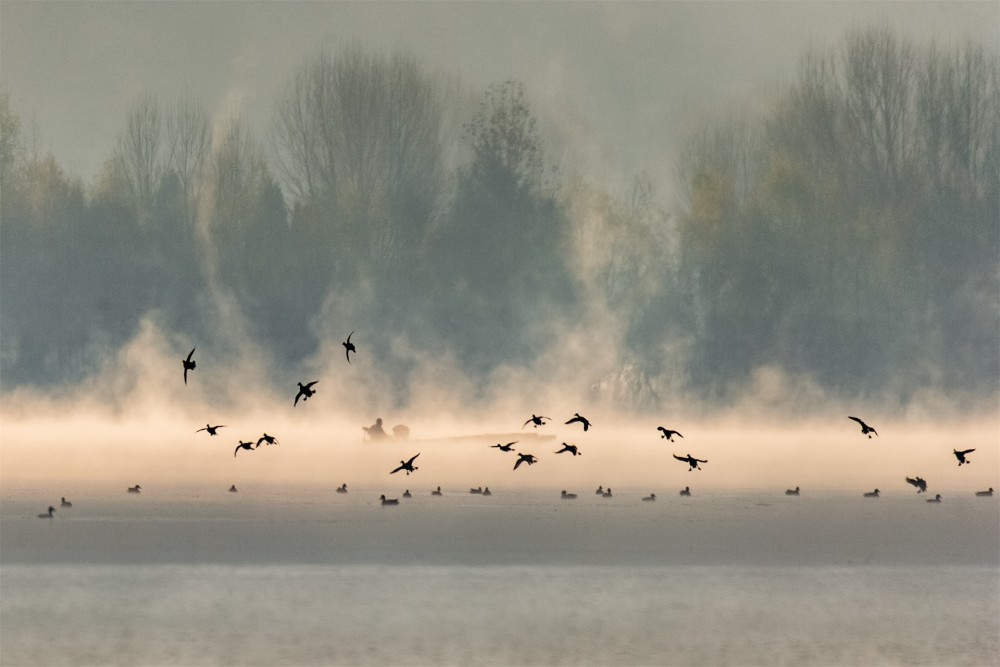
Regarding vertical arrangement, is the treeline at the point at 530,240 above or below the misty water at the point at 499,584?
above

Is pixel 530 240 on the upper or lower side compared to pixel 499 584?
upper

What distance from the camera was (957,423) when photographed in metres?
68.8

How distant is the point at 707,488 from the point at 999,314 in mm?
28167

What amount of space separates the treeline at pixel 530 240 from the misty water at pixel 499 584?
29.7 metres

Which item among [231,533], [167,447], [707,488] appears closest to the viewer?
[231,533]

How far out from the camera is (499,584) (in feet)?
89.1

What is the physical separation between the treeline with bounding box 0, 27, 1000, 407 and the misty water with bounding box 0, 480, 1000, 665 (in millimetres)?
29729

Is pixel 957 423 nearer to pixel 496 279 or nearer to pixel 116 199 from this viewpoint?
pixel 496 279

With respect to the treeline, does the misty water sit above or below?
below

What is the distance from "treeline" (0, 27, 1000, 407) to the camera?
69.0 metres

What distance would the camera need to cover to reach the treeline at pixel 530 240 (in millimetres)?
69000

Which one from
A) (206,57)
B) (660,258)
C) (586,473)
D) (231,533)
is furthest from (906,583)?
(206,57)

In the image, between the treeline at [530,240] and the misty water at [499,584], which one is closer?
the misty water at [499,584]

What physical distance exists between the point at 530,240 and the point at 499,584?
42011 mm
